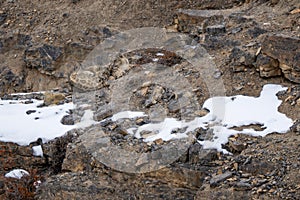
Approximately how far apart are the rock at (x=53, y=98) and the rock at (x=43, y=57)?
2236 millimetres

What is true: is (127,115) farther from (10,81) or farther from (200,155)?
(10,81)

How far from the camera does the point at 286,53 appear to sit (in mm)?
7875

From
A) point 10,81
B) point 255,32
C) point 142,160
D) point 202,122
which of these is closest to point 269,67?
point 255,32

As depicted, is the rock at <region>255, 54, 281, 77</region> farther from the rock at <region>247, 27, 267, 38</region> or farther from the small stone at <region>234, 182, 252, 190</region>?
the small stone at <region>234, 182, 252, 190</region>

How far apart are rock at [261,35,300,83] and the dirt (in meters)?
0.17

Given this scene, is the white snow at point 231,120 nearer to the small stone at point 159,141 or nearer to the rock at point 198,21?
the small stone at point 159,141

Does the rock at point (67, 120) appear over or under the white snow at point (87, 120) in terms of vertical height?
under

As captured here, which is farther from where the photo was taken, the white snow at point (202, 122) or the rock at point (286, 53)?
the rock at point (286, 53)

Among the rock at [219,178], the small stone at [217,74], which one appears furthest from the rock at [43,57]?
the rock at [219,178]

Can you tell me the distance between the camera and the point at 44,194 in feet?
24.0

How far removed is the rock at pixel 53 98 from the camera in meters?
9.86

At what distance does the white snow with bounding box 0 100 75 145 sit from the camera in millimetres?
8539

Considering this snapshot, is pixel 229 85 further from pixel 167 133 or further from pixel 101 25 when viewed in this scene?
pixel 101 25

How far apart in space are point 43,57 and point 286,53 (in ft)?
21.9
